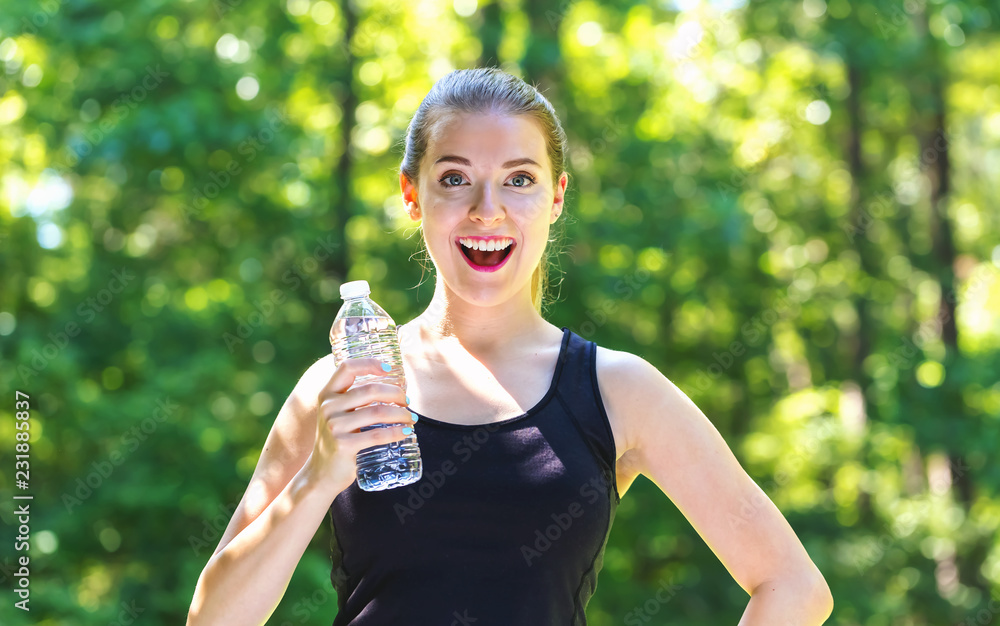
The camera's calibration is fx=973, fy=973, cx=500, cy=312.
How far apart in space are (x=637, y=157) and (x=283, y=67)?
327 centimetres

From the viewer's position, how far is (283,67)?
8.53m

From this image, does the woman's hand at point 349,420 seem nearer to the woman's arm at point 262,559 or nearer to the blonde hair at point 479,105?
the woman's arm at point 262,559

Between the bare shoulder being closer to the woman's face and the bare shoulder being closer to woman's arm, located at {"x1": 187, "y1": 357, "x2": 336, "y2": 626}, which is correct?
the woman's face

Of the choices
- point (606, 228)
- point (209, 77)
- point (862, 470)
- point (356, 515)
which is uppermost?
point (209, 77)

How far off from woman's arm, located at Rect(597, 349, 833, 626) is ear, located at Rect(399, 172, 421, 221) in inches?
20.4

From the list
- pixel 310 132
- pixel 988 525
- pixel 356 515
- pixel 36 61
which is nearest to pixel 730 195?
pixel 310 132

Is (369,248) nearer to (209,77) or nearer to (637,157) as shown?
(209,77)

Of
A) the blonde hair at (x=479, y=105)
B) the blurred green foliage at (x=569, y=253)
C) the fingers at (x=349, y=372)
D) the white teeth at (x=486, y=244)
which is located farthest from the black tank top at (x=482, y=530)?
the blurred green foliage at (x=569, y=253)

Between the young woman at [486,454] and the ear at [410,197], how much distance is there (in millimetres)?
11

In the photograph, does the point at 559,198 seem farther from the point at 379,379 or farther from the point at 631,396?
the point at 379,379

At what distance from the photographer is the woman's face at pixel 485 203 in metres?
A: 1.84

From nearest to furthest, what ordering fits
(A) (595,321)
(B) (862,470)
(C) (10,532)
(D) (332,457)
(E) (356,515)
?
(D) (332,457)
(E) (356,515)
(C) (10,532)
(A) (595,321)
(B) (862,470)

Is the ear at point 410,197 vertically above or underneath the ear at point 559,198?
above

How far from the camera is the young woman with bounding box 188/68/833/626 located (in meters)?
1.62
